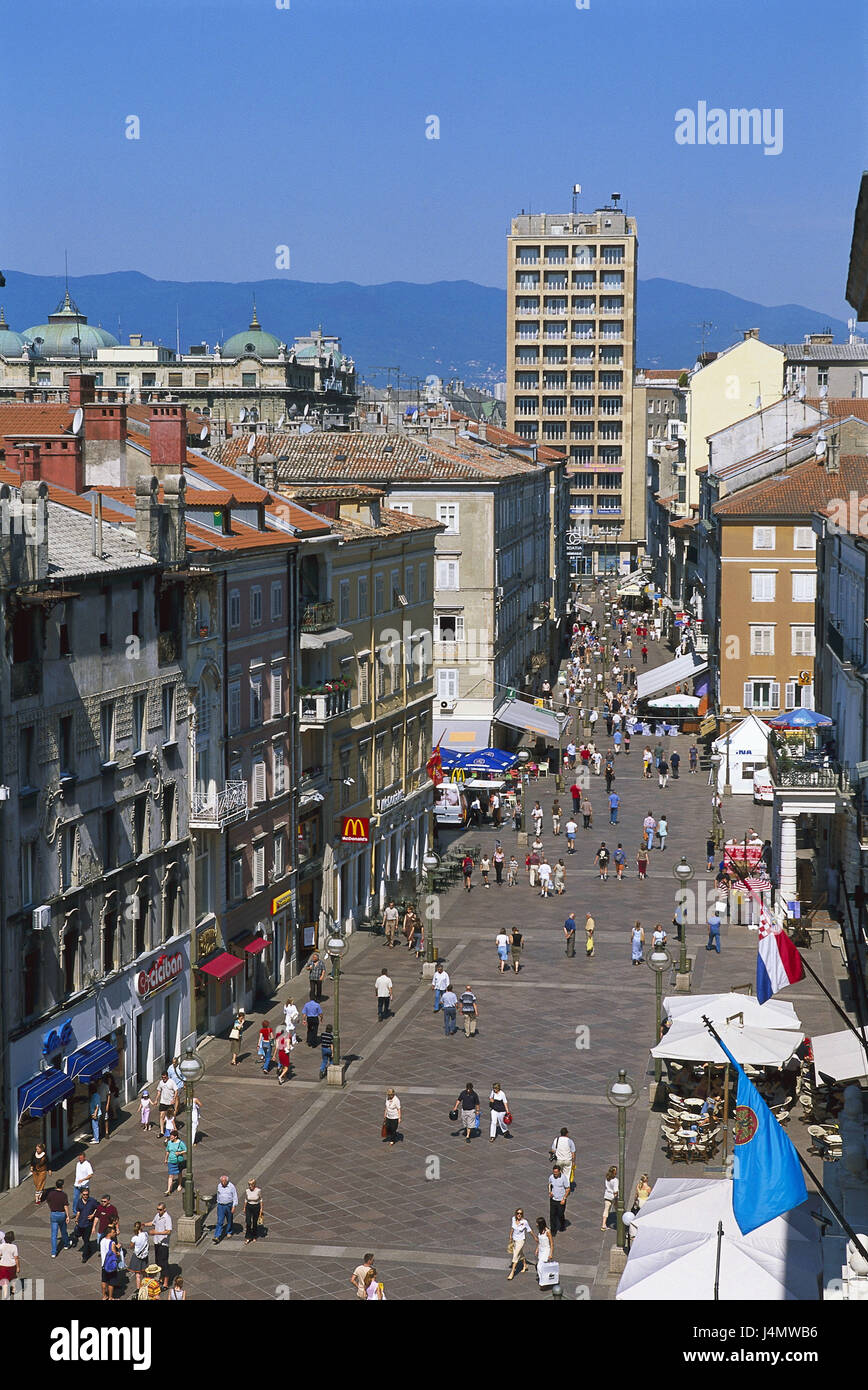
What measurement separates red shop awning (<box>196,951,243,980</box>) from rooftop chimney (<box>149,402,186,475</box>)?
1174 cm

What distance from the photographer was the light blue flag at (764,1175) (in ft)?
53.9

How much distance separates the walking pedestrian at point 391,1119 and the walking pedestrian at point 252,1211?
459 cm

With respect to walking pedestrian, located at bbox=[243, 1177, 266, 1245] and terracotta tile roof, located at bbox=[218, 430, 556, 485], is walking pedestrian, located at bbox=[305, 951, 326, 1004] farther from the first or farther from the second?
terracotta tile roof, located at bbox=[218, 430, 556, 485]

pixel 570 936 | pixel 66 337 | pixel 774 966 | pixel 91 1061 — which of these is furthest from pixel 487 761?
pixel 66 337

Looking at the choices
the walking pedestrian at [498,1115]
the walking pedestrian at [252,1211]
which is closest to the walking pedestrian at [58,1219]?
the walking pedestrian at [252,1211]

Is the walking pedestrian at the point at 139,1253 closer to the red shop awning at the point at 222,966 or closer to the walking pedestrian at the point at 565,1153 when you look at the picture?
the walking pedestrian at the point at 565,1153

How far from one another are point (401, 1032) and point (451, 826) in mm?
27780

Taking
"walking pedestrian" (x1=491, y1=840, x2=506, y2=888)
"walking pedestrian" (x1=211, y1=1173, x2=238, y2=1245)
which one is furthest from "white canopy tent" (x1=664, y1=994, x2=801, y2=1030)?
"walking pedestrian" (x1=491, y1=840, x2=506, y2=888)

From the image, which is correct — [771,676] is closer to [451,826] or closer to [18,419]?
[451,826]

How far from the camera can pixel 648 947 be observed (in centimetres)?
4878

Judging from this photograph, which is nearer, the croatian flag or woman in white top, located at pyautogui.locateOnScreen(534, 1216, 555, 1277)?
woman in white top, located at pyautogui.locateOnScreen(534, 1216, 555, 1277)

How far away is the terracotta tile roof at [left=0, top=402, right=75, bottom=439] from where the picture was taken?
164 ft

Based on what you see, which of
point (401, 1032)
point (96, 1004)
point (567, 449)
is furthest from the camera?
point (567, 449)

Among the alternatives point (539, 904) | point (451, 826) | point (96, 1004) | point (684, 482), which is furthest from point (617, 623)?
point (96, 1004)
